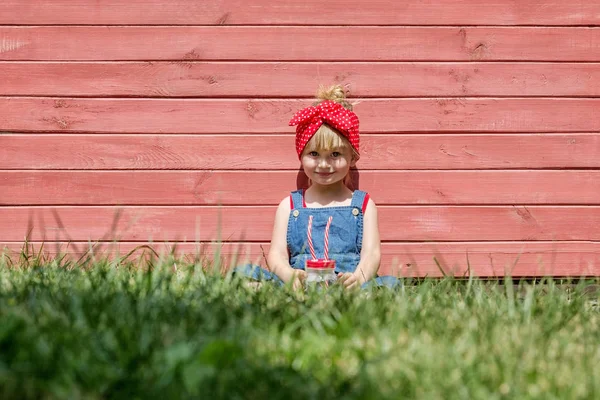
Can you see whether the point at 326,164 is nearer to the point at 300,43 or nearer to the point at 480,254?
the point at 300,43

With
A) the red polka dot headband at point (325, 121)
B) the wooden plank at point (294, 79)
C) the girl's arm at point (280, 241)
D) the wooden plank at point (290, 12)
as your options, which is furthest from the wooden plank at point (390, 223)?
the wooden plank at point (290, 12)

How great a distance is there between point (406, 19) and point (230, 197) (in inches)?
52.7

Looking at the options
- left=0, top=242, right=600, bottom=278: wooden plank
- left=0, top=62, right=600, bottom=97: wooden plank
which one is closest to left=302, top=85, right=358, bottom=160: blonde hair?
left=0, top=62, right=600, bottom=97: wooden plank

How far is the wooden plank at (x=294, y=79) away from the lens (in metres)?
4.02

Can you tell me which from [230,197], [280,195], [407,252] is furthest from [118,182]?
[407,252]

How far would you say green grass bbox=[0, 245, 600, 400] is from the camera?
5.57 feet

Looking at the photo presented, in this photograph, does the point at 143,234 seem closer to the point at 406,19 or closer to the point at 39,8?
the point at 39,8

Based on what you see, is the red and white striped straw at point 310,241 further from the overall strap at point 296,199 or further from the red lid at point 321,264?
the red lid at point 321,264

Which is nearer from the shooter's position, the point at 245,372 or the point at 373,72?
the point at 245,372

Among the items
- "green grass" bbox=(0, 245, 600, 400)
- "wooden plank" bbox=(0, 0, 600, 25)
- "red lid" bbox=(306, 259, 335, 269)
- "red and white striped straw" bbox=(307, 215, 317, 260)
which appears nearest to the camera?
"green grass" bbox=(0, 245, 600, 400)

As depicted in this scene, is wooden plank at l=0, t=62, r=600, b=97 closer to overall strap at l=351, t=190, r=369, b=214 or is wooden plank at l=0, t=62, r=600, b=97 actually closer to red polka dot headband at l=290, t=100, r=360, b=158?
red polka dot headband at l=290, t=100, r=360, b=158

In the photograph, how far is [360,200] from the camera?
3.93 meters

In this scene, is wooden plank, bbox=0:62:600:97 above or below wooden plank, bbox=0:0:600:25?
below

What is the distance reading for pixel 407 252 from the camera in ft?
13.4
